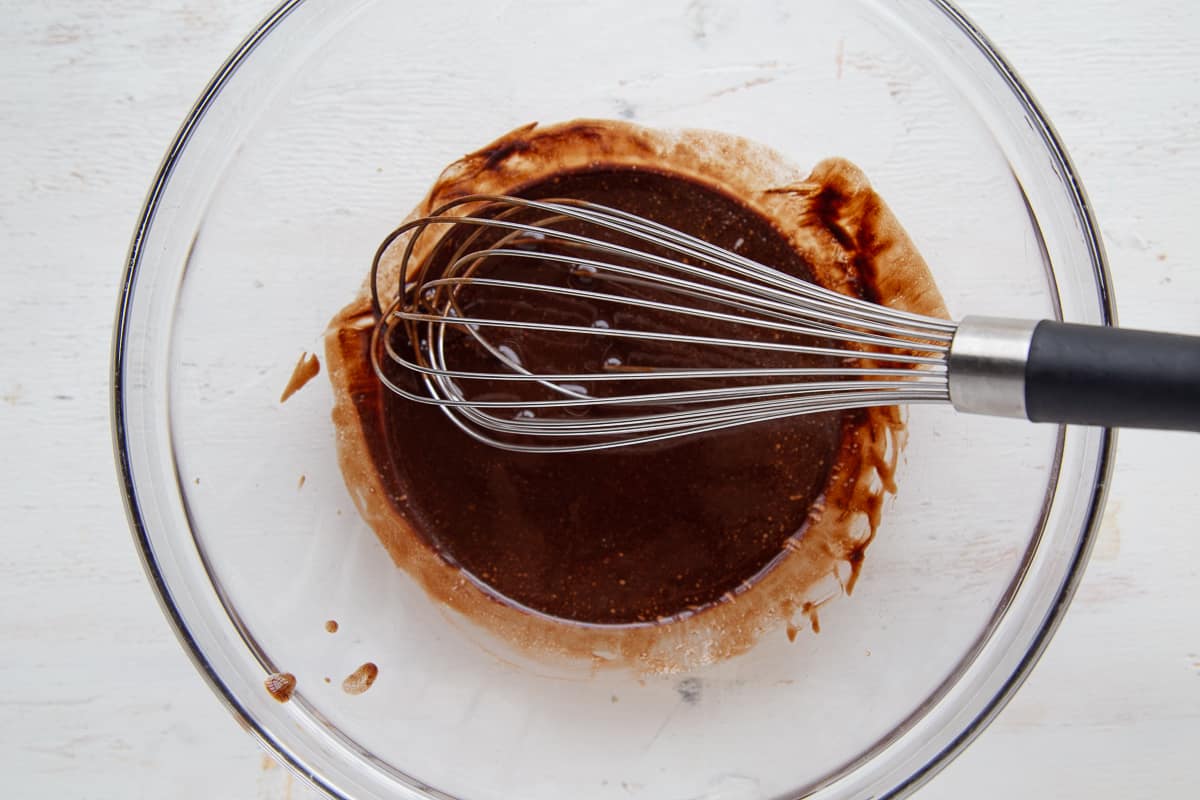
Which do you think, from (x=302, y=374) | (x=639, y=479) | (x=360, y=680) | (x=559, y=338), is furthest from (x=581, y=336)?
(x=360, y=680)

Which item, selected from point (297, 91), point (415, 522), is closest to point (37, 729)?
point (415, 522)

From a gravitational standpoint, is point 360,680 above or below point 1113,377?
below

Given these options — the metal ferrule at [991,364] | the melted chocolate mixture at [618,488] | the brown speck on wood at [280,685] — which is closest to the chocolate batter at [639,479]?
the melted chocolate mixture at [618,488]

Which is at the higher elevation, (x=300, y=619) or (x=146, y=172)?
(x=146, y=172)

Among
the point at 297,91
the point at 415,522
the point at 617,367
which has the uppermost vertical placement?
the point at 297,91

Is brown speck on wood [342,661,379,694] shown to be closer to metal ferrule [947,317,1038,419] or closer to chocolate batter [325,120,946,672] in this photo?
chocolate batter [325,120,946,672]

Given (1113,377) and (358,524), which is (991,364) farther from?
(358,524)

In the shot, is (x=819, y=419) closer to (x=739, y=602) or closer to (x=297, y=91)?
(x=739, y=602)

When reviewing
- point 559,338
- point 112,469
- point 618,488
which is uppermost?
point 559,338
